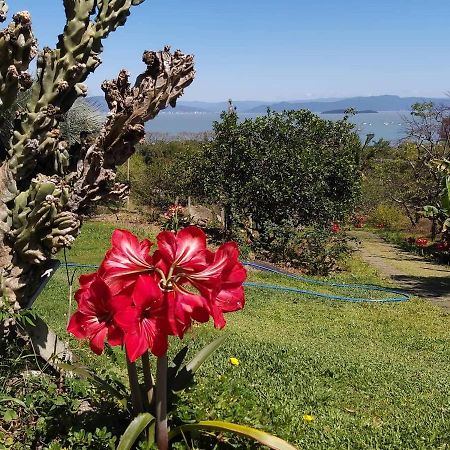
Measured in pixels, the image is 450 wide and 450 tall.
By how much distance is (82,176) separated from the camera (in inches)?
134

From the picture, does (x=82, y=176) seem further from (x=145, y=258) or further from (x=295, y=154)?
(x=295, y=154)

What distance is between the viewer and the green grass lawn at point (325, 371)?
10.5 ft

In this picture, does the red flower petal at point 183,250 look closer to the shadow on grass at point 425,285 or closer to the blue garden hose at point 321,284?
the blue garden hose at point 321,284

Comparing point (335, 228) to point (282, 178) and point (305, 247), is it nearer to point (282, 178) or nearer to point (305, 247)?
point (305, 247)

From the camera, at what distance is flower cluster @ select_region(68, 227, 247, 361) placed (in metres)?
1.90

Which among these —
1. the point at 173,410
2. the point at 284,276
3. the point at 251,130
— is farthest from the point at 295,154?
the point at 173,410

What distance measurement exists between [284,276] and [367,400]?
8.27 metres

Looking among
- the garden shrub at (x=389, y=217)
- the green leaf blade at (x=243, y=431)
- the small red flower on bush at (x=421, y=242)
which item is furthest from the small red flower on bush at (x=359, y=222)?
the green leaf blade at (x=243, y=431)

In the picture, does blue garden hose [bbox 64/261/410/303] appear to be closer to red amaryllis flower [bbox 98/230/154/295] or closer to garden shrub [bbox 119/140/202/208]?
garden shrub [bbox 119/140/202/208]

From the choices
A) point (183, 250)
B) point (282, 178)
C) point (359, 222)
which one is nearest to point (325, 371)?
point (183, 250)

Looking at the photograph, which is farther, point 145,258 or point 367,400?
point 367,400

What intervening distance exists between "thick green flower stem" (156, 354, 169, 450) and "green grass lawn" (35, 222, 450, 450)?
0.20 meters

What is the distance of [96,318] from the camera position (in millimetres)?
2027

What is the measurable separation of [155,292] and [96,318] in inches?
11.5
